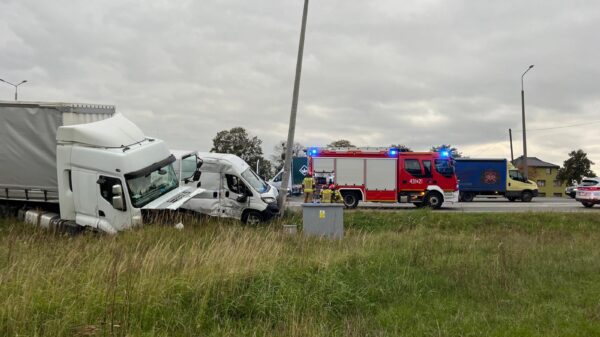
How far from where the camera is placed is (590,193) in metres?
23.9

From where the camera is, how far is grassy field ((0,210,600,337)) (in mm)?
4734

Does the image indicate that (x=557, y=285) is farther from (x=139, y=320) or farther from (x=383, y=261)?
(x=139, y=320)

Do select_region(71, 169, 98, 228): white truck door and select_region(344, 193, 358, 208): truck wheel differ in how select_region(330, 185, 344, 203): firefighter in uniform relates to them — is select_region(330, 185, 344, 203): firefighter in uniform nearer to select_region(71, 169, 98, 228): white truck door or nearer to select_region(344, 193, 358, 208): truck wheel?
select_region(344, 193, 358, 208): truck wheel

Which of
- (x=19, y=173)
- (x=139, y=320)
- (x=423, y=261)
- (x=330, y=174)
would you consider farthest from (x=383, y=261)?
(x=330, y=174)

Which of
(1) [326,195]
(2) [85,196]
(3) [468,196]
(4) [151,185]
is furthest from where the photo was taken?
(3) [468,196]

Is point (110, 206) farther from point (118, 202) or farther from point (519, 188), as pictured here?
point (519, 188)

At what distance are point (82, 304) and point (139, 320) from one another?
2.02 ft

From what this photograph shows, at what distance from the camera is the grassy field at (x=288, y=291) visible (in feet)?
15.5

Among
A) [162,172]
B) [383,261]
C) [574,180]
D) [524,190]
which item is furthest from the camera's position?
[574,180]

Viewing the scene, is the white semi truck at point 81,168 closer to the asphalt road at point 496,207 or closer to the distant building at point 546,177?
the asphalt road at point 496,207

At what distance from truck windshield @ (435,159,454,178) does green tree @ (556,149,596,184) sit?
6656 cm

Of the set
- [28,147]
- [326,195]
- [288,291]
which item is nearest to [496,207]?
[326,195]

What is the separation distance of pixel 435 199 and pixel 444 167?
5.03 ft

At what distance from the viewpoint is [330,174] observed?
2280 cm
